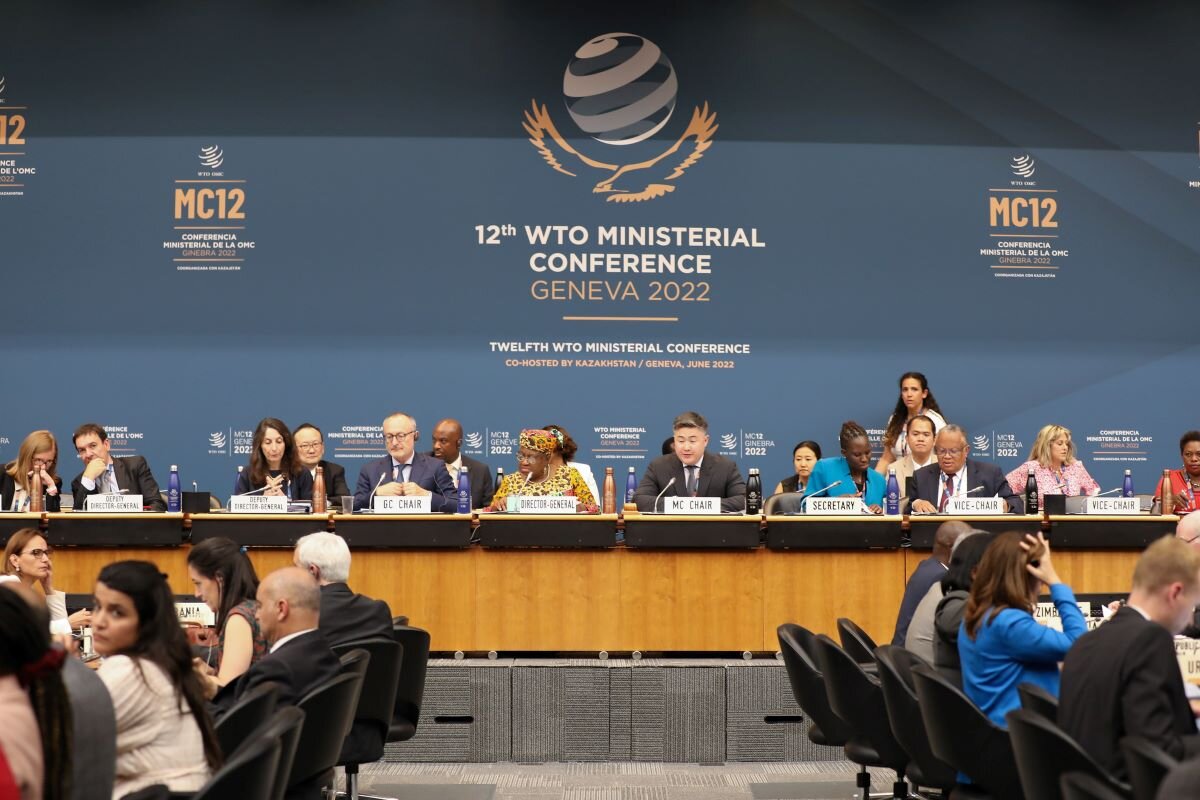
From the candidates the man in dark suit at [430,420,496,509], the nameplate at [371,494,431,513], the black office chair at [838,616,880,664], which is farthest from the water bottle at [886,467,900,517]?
the man in dark suit at [430,420,496,509]

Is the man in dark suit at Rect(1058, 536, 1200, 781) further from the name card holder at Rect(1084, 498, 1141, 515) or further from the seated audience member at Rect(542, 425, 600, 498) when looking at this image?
the seated audience member at Rect(542, 425, 600, 498)

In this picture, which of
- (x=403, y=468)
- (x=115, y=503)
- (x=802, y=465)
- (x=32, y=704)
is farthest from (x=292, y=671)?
(x=802, y=465)

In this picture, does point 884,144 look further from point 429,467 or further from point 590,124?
point 429,467

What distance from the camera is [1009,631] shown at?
373 centimetres

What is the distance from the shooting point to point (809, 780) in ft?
19.4

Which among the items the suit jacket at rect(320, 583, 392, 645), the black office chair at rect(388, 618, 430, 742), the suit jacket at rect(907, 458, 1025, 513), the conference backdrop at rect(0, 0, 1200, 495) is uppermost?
→ the conference backdrop at rect(0, 0, 1200, 495)

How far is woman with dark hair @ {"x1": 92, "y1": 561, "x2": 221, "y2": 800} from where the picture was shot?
2855 mm

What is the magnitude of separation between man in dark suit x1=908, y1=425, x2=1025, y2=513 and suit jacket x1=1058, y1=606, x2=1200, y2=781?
155 inches

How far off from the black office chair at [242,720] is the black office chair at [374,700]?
1091mm

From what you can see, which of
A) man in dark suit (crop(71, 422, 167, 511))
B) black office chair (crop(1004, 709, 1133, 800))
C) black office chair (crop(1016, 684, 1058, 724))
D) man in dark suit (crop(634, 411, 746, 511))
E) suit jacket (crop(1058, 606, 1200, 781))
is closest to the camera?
black office chair (crop(1004, 709, 1133, 800))

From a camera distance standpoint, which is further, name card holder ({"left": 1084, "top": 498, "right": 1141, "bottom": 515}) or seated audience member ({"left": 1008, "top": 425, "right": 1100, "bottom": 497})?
seated audience member ({"left": 1008, "top": 425, "right": 1100, "bottom": 497})

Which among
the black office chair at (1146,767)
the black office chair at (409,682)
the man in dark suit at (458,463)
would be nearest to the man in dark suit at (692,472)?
the man in dark suit at (458,463)

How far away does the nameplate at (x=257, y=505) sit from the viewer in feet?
21.8

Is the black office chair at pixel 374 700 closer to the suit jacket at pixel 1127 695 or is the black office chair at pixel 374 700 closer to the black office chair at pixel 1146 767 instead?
the suit jacket at pixel 1127 695
